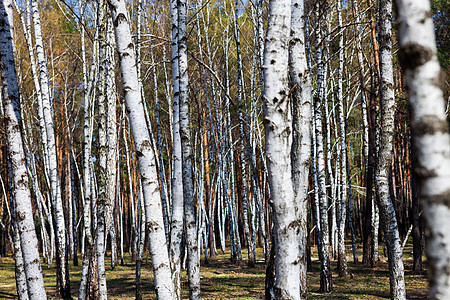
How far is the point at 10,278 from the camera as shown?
631 inches

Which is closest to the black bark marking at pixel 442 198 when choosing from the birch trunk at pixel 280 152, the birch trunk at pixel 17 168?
the birch trunk at pixel 280 152

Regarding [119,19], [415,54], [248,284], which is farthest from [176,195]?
[248,284]

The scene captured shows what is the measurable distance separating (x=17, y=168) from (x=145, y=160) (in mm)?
1693

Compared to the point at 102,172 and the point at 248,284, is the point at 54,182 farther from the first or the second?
the point at 248,284

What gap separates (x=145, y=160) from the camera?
3.97 m

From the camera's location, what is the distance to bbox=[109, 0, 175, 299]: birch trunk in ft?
12.9

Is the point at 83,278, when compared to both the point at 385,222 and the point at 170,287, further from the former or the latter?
the point at 385,222

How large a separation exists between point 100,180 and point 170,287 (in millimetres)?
4693

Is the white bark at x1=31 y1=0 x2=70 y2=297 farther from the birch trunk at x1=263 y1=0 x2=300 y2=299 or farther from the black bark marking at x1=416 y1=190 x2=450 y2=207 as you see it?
the black bark marking at x1=416 y1=190 x2=450 y2=207

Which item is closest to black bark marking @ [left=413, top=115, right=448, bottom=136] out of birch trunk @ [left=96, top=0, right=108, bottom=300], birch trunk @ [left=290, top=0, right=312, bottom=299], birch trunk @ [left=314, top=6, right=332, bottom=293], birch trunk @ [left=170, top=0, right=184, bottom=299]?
birch trunk @ [left=290, top=0, right=312, bottom=299]

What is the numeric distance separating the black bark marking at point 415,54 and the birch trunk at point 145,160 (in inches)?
115

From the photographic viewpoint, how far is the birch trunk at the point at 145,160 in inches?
155

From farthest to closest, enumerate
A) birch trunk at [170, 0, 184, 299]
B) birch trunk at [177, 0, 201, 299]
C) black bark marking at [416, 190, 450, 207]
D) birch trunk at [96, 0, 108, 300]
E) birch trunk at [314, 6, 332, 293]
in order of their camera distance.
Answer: birch trunk at [314, 6, 332, 293]
birch trunk at [96, 0, 108, 300]
birch trunk at [177, 0, 201, 299]
birch trunk at [170, 0, 184, 299]
black bark marking at [416, 190, 450, 207]

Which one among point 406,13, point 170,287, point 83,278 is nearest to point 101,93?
point 83,278
